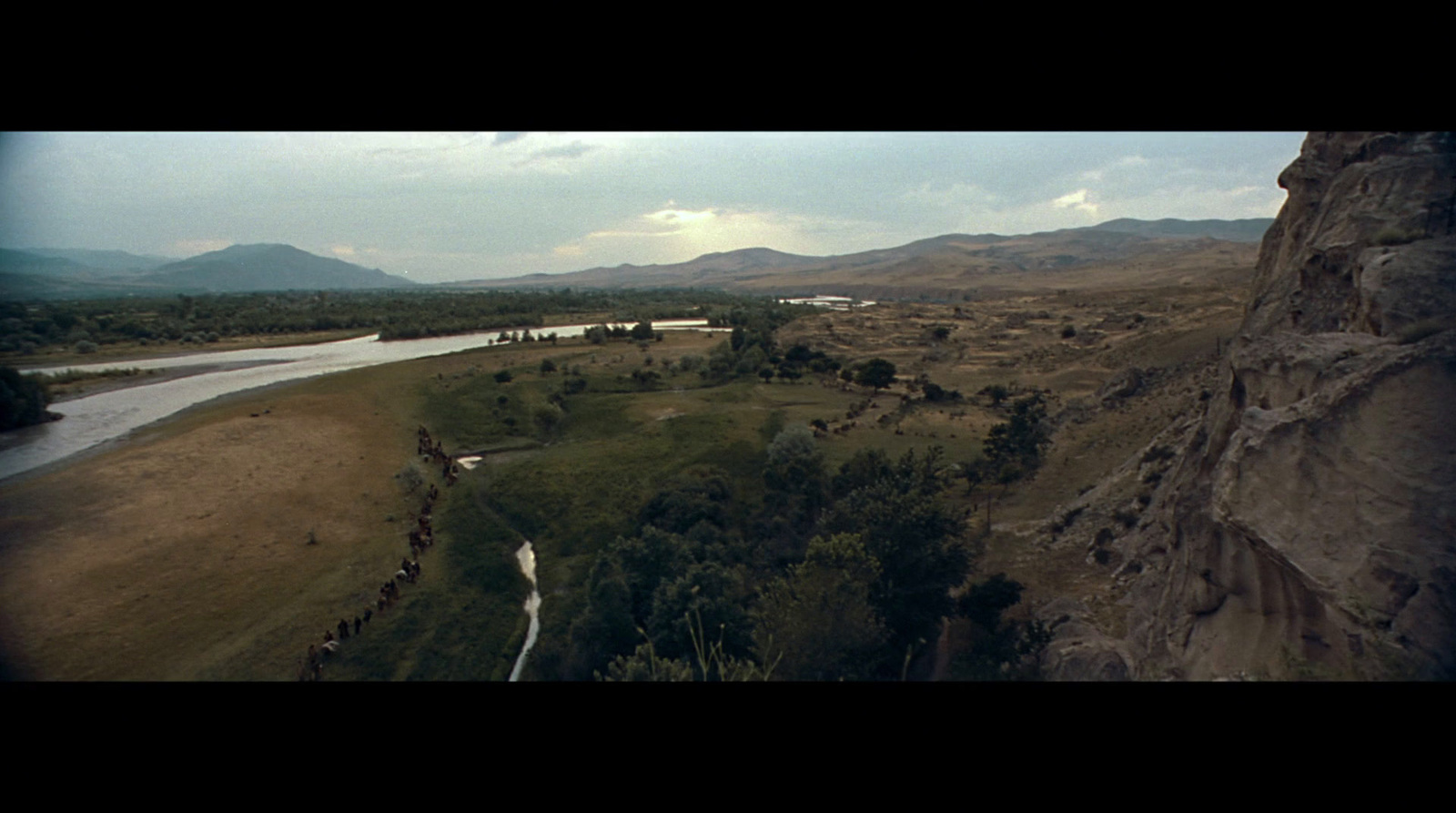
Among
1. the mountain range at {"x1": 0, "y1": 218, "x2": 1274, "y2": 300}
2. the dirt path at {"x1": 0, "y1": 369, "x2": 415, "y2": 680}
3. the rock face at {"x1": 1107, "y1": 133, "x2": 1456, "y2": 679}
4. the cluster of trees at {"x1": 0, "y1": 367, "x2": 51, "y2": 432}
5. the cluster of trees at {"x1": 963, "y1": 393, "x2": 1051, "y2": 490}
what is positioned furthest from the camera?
the mountain range at {"x1": 0, "y1": 218, "x2": 1274, "y2": 300}

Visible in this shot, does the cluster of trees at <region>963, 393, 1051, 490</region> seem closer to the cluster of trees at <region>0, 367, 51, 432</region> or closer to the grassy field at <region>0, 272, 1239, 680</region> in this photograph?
the grassy field at <region>0, 272, 1239, 680</region>

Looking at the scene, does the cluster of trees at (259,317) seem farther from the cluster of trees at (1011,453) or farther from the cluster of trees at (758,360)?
the cluster of trees at (1011,453)

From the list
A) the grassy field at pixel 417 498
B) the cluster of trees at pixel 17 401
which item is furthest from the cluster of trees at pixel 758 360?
the cluster of trees at pixel 17 401

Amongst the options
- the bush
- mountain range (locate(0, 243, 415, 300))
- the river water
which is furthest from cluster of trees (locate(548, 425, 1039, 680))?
mountain range (locate(0, 243, 415, 300))

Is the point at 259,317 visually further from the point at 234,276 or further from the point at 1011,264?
the point at 1011,264

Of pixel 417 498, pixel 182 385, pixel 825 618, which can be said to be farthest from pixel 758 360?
pixel 182 385
